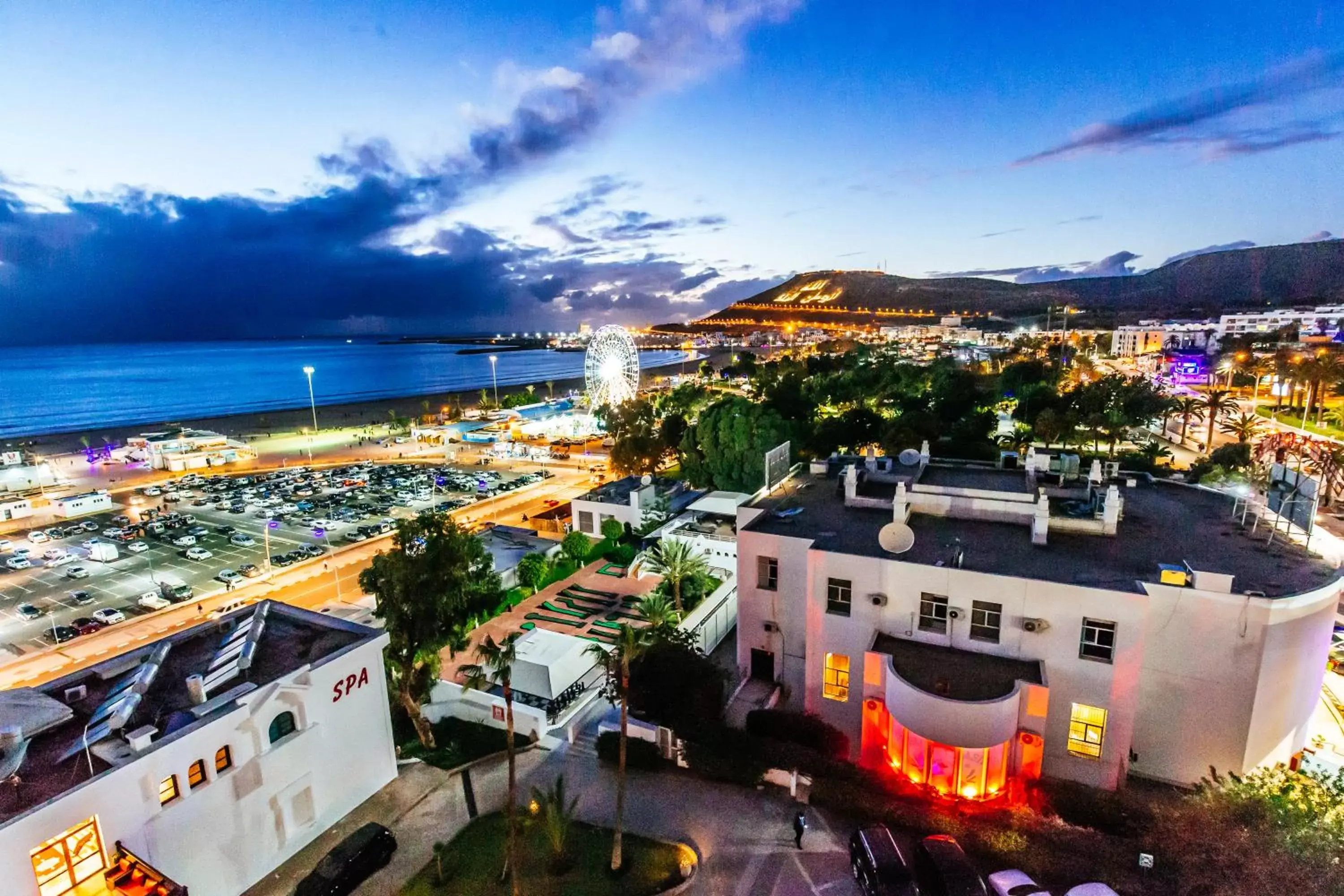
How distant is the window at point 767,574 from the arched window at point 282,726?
1397 cm

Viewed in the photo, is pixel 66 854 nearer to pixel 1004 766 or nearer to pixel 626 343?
pixel 1004 766

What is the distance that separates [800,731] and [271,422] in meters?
139

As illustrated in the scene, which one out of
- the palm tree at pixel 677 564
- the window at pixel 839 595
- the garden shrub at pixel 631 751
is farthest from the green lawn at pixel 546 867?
the palm tree at pixel 677 564

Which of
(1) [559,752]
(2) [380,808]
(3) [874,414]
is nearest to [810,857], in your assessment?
(1) [559,752]

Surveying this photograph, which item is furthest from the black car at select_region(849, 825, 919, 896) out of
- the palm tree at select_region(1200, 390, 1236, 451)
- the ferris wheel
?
the ferris wheel

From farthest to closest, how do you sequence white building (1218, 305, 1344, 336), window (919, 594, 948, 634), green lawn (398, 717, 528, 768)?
white building (1218, 305, 1344, 336) → green lawn (398, 717, 528, 768) → window (919, 594, 948, 634)

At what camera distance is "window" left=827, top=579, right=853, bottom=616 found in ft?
65.2

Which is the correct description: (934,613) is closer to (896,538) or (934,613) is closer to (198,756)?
(896,538)

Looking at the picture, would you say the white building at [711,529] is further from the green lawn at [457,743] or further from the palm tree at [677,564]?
the green lawn at [457,743]

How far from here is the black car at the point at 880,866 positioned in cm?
1309

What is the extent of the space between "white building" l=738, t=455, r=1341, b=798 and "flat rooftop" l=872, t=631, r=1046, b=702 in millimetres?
51

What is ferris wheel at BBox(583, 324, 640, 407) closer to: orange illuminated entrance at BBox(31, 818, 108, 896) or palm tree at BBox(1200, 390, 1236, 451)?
palm tree at BBox(1200, 390, 1236, 451)

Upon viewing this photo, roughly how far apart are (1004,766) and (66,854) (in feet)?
67.3

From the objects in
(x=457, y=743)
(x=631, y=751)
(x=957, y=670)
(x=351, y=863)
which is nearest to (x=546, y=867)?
(x=631, y=751)
